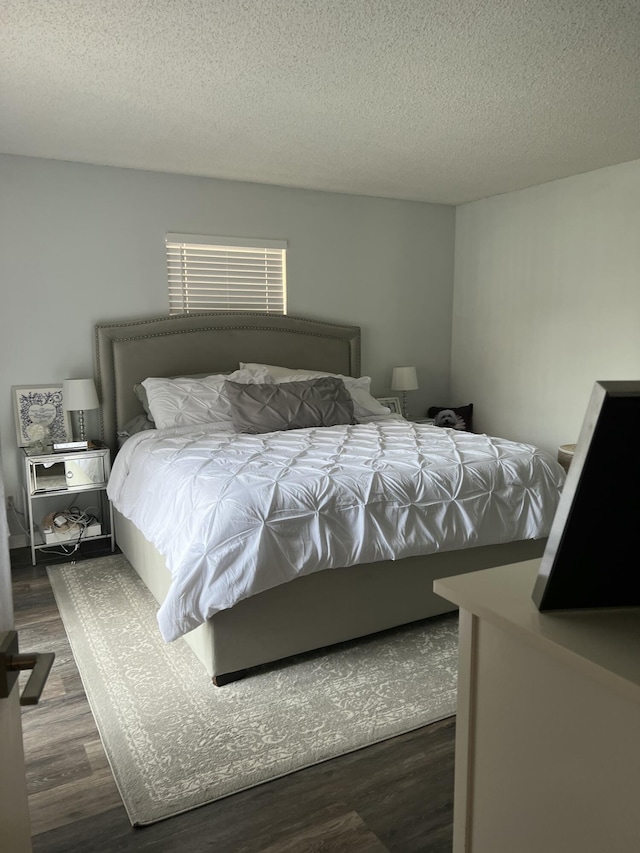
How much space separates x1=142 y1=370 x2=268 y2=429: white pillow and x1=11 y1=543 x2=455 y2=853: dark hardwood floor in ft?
6.62

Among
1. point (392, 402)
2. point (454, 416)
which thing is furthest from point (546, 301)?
point (392, 402)

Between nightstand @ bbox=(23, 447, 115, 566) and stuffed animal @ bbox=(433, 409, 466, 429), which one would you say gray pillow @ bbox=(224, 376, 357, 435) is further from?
stuffed animal @ bbox=(433, 409, 466, 429)

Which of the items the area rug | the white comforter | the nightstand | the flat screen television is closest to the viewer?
the flat screen television

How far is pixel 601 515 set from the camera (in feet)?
2.64

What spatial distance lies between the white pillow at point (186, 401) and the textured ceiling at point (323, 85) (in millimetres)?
1412

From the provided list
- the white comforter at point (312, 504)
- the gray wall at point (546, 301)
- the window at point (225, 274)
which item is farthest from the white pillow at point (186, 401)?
the gray wall at point (546, 301)

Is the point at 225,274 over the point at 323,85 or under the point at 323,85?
under

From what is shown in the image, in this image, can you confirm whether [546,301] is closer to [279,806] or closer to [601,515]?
[279,806]

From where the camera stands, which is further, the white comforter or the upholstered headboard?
the upholstered headboard

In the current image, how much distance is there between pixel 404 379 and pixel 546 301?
4.04 ft

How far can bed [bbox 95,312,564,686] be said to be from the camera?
2.51 metres

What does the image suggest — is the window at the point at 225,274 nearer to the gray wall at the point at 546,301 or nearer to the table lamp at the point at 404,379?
the table lamp at the point at 404,379

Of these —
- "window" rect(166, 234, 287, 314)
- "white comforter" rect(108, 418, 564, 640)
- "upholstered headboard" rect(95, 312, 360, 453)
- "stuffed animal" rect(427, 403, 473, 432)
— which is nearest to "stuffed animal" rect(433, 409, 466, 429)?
"stuffed animal" rect(427, 403, 473, 432)

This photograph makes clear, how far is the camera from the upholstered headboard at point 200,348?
4293mm
